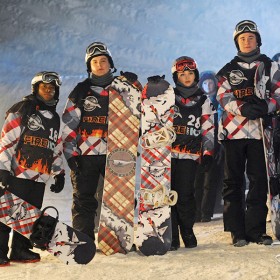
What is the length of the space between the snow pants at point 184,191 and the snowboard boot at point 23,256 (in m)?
1.06

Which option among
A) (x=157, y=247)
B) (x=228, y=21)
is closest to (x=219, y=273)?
(x=157, y=247)

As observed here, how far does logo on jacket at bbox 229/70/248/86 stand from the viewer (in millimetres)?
3553

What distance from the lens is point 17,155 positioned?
331cm

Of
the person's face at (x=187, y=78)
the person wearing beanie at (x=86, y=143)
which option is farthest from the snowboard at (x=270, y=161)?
the person wearing beanie at (x=86, y=143)

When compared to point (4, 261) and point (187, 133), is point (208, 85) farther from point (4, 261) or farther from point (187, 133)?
point (4, 261)

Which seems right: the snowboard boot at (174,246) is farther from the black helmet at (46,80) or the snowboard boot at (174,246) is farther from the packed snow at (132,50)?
the black helmet at (46,80)

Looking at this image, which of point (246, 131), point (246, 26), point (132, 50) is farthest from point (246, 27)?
point (132, 50)

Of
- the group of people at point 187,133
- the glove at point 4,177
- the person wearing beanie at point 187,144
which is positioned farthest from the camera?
the person wearing beanie at point 187,144

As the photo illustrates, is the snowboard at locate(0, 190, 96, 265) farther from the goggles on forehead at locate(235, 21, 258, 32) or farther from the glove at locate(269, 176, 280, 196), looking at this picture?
the goggles on forehead at locate(235, 21, 258, 32)

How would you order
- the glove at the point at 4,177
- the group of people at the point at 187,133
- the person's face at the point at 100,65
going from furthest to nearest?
the person's face at the point at 100,65 < the group of people at the point at 187,133 < the glove at the point at 4,177

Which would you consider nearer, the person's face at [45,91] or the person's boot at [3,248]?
the person's boot at [3,248]

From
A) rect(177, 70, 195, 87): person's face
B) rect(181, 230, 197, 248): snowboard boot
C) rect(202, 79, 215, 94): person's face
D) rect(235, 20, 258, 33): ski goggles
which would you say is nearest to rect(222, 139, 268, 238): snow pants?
rect(181, 230, 197, 248): snowboard boot

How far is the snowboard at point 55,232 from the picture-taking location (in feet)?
10.3

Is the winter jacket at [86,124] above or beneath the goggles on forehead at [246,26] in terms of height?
beneath
